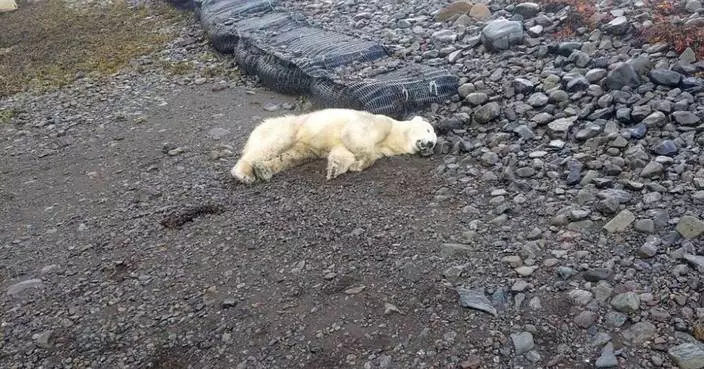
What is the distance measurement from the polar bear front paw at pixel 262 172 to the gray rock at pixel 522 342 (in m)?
2.94

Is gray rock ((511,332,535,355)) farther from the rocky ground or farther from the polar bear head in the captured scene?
the polar bear head

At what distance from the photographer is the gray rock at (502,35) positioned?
736 cm

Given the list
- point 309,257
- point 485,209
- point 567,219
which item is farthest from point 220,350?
point 567,219

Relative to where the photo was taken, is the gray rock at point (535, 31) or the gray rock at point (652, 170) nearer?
the gray rock at point (652, 170)

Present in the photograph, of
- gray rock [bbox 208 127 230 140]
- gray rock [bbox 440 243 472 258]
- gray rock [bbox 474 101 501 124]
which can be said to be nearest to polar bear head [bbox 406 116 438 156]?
gray rock [bbox 474 101 501 124]

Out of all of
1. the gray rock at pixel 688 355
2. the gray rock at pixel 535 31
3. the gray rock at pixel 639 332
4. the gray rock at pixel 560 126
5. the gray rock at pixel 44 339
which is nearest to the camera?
the gray rock at pixel 688 355

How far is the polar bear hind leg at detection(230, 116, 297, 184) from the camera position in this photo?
6.02 metres

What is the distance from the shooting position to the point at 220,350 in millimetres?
4023

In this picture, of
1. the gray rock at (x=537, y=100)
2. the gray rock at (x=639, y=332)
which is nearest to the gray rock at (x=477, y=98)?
the gray rock at (x=537, y=100)

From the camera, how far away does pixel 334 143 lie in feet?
19.6

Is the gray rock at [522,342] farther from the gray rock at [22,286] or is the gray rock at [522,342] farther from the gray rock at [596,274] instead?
the gray rock at [22,286]

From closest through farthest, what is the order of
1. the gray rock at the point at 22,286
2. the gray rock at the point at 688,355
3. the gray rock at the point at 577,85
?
the gray rock at the point at 688,355, the gray rock at the point at 22,286, the gray rock at the point at 577,85

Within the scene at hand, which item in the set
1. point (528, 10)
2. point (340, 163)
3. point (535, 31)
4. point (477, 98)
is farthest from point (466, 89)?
point (528, 10)

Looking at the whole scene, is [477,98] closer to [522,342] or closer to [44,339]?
[522,342]
